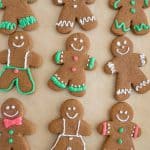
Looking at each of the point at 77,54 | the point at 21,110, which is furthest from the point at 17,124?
the point at 77,54

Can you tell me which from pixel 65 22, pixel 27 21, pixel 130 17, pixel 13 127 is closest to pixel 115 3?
pixel 130 17

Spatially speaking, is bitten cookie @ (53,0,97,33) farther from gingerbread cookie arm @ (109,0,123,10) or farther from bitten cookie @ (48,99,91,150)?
bitten cookie @ (48,99,91,150)

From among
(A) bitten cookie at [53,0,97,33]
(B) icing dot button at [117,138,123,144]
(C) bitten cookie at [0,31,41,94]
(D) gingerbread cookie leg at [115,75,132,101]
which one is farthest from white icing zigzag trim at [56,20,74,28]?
(B) icing dot button at [117,138,123,144]

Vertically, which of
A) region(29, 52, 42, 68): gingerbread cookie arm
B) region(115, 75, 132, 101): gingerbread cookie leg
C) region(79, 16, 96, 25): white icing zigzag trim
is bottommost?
region(115, 75, 132, 101): gingerbread cookie leg

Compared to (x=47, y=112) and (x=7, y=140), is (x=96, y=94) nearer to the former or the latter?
(x=47, y=112)

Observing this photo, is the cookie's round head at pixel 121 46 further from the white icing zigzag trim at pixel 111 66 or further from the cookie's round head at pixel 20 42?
the cookie's round head at pixel 20 42

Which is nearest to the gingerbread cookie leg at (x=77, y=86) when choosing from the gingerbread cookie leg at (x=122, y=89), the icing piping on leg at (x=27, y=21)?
the gingerbread cookie leg at (x=122, y=89)
